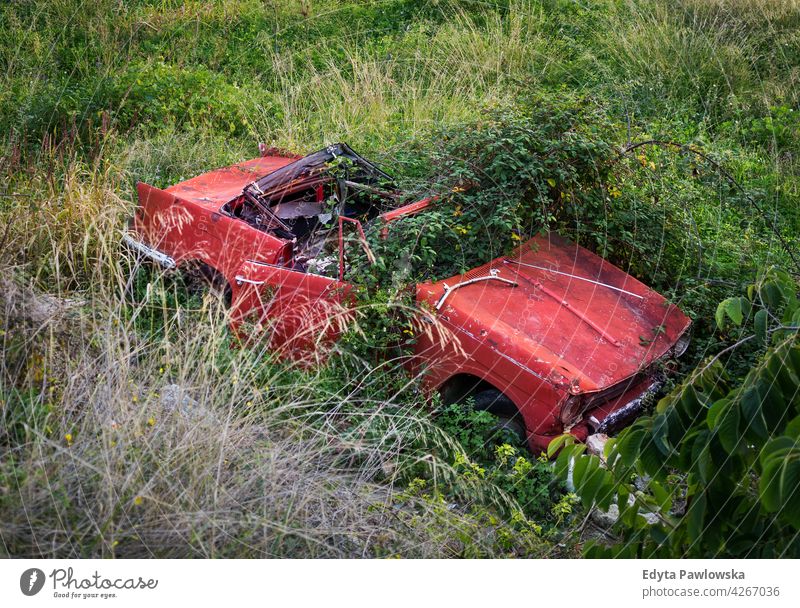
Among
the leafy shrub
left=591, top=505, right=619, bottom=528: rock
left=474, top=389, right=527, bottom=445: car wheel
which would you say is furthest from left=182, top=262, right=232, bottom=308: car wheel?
the leafy shrub

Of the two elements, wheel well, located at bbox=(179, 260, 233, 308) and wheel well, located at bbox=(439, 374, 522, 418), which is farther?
wheel well, located at bbox=(179, 260, 233, 308)

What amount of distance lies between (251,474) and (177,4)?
959 centimetres

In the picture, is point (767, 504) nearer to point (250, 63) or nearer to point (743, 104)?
point (743, 104)

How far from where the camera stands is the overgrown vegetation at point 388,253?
9.67 ft

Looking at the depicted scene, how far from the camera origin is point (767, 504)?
7.61 ft

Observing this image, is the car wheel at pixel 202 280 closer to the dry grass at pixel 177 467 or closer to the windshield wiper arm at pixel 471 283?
the dry grass at pixel 177 467

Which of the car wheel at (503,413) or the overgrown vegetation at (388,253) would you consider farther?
the car wheel at (503,413)

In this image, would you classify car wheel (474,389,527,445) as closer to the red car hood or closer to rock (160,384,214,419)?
the red car hood

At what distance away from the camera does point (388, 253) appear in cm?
529

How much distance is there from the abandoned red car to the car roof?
0.11 feet

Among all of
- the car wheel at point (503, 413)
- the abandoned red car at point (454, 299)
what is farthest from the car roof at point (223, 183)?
the car wheel at point (503, 413)

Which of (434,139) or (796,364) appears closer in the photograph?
(796,364)

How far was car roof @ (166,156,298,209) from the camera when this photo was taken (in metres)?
5.92

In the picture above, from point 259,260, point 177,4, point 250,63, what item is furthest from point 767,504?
point 177,4
